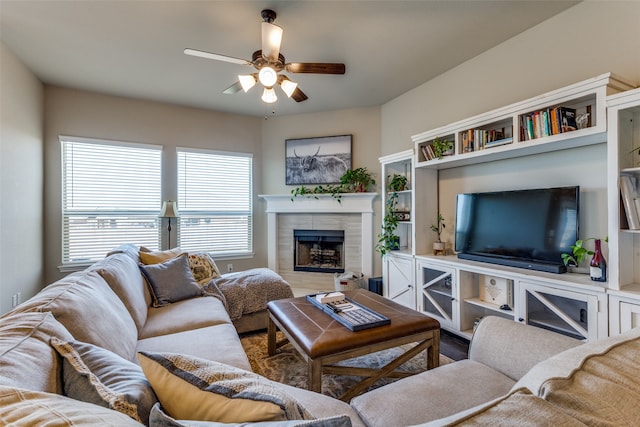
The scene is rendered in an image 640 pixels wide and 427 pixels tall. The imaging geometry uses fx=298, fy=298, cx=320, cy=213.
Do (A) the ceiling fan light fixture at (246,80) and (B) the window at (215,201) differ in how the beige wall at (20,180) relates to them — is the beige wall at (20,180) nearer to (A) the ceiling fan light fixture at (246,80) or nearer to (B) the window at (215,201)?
(B) the window at (215,201)

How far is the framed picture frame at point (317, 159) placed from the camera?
4543 millimetres

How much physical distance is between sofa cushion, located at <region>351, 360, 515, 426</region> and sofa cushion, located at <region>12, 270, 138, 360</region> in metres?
1.16

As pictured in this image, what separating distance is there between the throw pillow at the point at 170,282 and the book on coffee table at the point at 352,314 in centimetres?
113

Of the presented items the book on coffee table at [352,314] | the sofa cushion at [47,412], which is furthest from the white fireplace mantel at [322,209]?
the sofa cushion at [47,412]

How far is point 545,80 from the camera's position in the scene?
2.51 metres

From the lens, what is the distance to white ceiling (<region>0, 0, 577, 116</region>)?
91.0 inches

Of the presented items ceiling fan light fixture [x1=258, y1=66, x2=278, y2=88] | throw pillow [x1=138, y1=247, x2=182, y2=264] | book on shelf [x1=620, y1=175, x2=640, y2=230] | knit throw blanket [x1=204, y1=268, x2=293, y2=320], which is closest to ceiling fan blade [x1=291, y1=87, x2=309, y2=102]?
ceiling fan light fixture [x1=258, y1=66, x2=278, y2=88]

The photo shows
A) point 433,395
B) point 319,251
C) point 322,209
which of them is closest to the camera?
point 433,395

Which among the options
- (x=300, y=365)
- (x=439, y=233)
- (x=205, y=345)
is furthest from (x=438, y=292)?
(x=205, y=345)

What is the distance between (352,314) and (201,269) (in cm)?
180

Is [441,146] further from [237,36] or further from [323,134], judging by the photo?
[237,36]

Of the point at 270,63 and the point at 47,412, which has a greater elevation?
the point at 270,63

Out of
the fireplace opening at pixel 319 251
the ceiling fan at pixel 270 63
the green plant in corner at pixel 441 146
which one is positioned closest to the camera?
the ceiling fan at pixel 270 63

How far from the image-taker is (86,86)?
3713 millimetres
